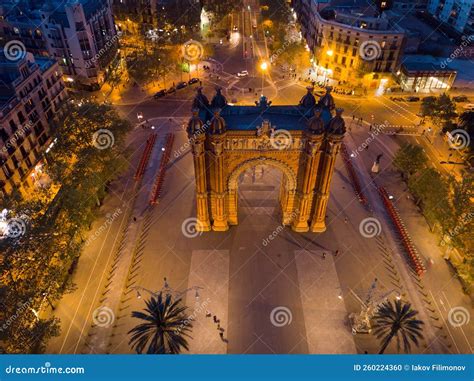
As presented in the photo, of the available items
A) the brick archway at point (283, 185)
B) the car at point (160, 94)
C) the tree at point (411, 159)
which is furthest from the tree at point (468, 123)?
the car at point (160, 94)

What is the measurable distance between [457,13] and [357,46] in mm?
59780

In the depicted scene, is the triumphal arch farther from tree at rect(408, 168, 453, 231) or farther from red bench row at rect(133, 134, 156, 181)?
red bench row at rect(133, 134, 156, 181)

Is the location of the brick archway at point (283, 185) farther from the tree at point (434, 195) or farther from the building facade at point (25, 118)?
the building facade at point (25, 118)

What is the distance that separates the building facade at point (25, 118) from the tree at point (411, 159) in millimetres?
62342

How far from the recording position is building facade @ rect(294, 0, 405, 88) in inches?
3406

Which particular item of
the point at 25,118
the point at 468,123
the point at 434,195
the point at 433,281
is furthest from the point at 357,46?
the point at 25,118

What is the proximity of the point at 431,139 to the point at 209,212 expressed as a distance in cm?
4970

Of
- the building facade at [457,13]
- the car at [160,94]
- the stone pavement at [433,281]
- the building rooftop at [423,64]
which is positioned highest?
the building facade at [457,13]

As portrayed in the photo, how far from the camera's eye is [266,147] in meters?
46.1

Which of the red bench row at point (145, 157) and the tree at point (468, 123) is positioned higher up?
the tree at point (468, 123)

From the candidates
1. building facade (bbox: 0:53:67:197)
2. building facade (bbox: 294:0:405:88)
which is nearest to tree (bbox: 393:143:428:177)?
building facade (bbox: 294:0:405:88)

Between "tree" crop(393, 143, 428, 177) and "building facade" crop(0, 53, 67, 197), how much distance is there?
62.3 m

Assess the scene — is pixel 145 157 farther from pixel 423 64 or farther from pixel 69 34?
pixel 423 64

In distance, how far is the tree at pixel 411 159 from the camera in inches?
2323
